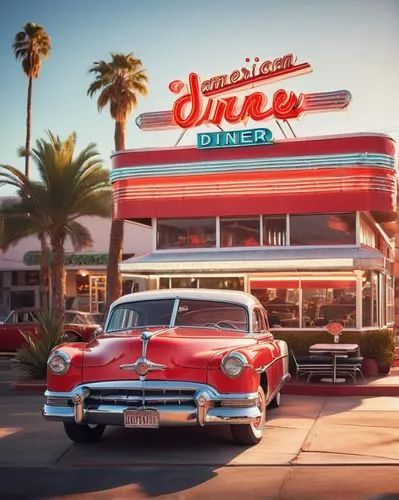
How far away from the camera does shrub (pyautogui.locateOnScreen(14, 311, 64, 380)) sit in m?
16.1

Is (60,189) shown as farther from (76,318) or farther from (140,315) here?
(140,315)

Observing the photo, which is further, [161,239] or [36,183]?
[36,183]

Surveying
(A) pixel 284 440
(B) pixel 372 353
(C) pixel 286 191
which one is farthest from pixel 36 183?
(A) pixel 284 440

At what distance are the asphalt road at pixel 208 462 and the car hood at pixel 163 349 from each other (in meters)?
0.94

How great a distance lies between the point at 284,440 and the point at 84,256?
34.7 meters

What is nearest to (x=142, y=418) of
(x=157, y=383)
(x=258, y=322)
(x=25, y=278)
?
(x=157, y=383)

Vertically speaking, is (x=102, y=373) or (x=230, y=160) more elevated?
(x=230, y=160)

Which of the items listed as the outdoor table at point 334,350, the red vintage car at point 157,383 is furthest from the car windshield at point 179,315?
the outdoor table at point 334,350

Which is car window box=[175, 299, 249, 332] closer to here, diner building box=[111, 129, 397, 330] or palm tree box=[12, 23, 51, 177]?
diner building box=[111, 129, 397, 330]

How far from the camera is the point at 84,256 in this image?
4353cm

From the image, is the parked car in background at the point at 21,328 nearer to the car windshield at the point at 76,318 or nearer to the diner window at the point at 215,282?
the car windshield at the point at 76,318

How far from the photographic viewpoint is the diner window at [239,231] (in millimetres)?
18875

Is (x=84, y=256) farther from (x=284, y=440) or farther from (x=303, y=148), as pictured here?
(x=284, y=440)

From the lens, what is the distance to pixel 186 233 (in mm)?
19438
